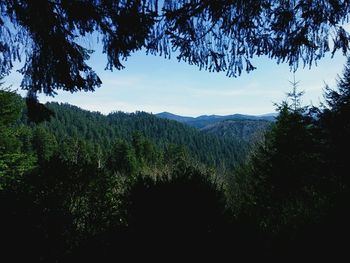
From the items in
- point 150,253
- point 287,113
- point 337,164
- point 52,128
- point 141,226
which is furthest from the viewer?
point 52,128

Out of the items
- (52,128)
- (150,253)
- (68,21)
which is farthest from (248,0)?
(52,128)

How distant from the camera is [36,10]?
3.04 m

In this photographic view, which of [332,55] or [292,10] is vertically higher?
[292,10]

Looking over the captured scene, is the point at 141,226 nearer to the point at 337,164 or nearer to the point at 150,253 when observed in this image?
the point at 150,253

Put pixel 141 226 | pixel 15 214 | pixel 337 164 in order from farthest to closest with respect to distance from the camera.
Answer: pixel 337 164, pixel 15 214, pixel 141 226

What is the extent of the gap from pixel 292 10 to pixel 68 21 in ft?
7.17

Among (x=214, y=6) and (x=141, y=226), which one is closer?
(x=214, y=6)

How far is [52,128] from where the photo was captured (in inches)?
5659

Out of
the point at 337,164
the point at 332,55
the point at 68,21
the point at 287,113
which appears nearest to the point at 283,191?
the point at 337,164

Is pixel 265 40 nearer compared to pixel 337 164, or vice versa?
pixel 265 40

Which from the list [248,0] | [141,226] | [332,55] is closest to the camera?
[248,0]

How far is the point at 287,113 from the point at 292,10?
16403mm

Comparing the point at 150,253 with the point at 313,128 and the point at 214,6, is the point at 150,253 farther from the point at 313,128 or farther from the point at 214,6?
the point at 313,128

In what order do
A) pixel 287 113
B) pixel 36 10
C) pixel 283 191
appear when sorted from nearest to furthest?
pixel 36 10, pixel 283 191, pixel 287 113
